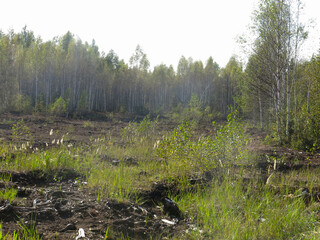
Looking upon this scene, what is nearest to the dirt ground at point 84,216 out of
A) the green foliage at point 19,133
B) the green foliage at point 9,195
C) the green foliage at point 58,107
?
the green foliage at point 9,195

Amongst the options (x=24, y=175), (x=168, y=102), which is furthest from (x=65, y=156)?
(x=168, y=102)

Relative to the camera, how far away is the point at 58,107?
21828 millimetres

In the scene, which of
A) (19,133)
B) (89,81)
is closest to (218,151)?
(19,133)

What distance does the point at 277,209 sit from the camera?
3668 mm

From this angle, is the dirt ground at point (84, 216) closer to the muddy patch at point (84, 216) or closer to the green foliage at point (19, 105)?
the muddy patch at point (84, 216)

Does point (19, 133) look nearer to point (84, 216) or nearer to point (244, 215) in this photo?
point (84, 216)

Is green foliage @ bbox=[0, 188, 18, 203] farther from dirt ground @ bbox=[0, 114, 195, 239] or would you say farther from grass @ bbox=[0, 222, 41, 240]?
grass @ bbox=[0, 222, 41, 240]

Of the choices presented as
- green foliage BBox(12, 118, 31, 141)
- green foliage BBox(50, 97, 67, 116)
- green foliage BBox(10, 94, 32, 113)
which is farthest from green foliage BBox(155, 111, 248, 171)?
green foliage BBox(10, 94, 32, 113)

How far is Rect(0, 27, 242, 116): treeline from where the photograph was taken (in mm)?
24516

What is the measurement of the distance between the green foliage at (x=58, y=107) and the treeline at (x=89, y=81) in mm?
88

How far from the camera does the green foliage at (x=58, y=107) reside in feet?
70.7

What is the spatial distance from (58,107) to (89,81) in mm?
13599

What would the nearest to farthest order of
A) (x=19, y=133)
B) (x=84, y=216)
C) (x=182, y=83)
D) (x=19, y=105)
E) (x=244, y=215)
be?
(x=84, y=216) → (x=244, y=215) → (x=19, y=133) → (x=19, y=105) → (x=182, y=83)

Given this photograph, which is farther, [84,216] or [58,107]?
[58,107]
